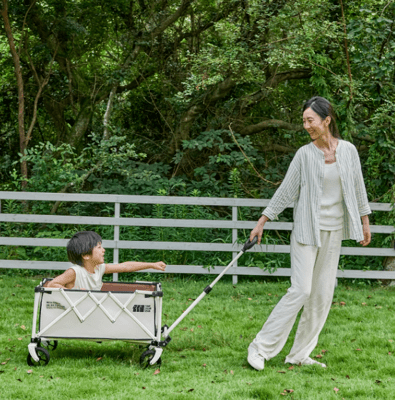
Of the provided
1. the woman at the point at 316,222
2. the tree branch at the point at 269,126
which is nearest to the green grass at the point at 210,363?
the woman at the point at 316,222

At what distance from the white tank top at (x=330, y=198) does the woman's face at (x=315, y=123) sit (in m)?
0.24

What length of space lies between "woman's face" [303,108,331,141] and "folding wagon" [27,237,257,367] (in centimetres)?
152

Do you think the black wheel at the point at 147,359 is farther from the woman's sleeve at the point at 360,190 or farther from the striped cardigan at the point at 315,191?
the woman's sleeve at the point at 360,190

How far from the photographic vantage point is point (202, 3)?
9883mm

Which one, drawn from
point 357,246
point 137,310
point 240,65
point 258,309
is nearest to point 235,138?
point 240,65

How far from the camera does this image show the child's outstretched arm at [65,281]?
161 inches

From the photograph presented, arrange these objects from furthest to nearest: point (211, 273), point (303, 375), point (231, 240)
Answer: point (231, 240) → point (211, 273) → point (303, 375)

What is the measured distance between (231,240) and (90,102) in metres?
4.04

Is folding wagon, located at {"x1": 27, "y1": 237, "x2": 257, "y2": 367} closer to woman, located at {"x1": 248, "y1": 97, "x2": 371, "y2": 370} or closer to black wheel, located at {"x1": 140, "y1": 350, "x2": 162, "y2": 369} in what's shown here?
black wheel, located at {"x1": 140, "y1": 350, "x2": 162, "y2": 369}

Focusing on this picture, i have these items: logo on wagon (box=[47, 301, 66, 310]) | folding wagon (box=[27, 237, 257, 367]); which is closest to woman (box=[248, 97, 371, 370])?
folding wagon (box=[27, 237, 257, 367])

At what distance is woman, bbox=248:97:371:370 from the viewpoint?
3.87m

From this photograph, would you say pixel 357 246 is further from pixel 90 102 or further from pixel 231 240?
pixel 90 102

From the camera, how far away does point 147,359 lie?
13.0ft

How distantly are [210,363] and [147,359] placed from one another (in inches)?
18.9
